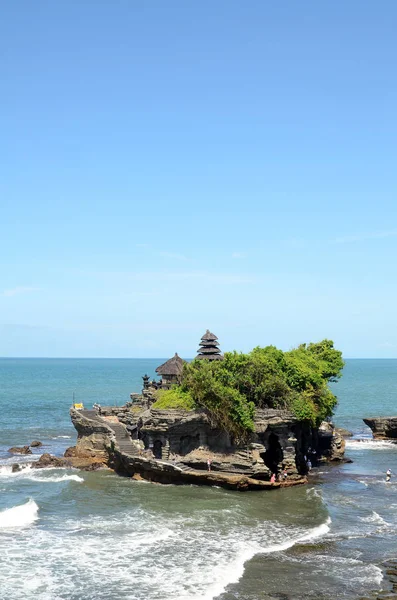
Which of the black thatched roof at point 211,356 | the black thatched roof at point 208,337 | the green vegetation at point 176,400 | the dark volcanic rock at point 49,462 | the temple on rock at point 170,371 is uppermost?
the black thatched roof at point 208,337

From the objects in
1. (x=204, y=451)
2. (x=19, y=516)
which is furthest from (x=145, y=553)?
(x=204, y=451)

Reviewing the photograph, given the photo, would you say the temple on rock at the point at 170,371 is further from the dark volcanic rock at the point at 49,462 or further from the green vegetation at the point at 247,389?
the dark volcanic rock at the point at 49,462

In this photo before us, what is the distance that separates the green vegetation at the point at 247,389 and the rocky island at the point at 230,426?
8cm

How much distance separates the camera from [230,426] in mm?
47719

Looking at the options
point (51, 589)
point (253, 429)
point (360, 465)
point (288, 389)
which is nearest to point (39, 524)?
point (51, 589)

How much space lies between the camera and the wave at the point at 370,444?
67.9 metres

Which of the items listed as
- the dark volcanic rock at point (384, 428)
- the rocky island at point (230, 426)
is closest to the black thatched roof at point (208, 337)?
the rocky island at point (230, 426)

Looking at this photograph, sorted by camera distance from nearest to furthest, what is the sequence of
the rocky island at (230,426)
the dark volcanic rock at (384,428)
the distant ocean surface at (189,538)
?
the distant ocean surface at (189,538) < the rocky island at (230,426) < the dark volcanic rock at (384,428)

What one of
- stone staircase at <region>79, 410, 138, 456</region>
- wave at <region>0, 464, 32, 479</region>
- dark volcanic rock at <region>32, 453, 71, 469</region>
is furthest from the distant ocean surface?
stone staircase at <region>79, 410, 138, 456</region>

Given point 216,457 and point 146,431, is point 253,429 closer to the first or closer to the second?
point 216,457

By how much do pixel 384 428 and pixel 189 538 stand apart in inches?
1827

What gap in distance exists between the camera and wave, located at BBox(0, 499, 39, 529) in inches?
1473

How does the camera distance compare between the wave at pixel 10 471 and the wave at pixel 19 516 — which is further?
the wave at pixel 10 471

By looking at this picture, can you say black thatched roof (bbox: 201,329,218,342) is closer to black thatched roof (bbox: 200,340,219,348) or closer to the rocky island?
black thatched roof (bbox: 200,340,219,348)
